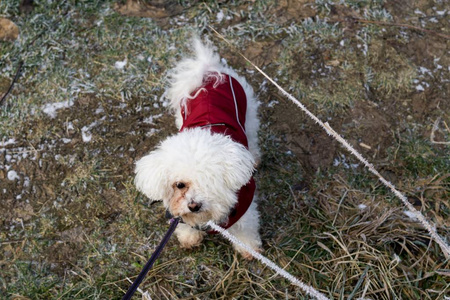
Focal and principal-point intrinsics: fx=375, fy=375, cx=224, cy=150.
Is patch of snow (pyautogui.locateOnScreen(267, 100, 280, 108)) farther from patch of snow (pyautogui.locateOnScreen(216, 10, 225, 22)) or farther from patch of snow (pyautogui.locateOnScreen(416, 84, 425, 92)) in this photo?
patch of snow (pyautogui.locateOnScreen(416, 84, 425, 92))

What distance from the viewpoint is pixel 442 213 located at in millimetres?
2762

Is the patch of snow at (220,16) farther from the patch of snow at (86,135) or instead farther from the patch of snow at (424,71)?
the patch of snow at (424,71)

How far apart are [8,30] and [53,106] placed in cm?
123

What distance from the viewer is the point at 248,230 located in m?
2.83

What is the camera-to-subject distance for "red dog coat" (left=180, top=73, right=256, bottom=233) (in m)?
2.57

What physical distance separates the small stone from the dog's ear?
2.88 meters

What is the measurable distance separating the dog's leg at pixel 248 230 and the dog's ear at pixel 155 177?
0.69m

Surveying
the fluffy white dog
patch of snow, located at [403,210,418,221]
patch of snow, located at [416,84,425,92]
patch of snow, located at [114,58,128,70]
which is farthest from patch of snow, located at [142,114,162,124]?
patch of snow, located at [416,84,425,92]

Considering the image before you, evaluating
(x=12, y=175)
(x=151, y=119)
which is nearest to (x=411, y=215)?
(x=151, y=119)

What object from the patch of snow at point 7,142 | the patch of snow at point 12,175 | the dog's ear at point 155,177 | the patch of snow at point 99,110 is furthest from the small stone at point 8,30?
the dog's ear at point 155,177

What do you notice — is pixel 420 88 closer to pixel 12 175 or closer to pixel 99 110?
pixel 99 110

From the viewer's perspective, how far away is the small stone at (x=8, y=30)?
417 centimetres

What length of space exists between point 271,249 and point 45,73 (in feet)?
9.66

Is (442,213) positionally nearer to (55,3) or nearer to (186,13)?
(186,13)
